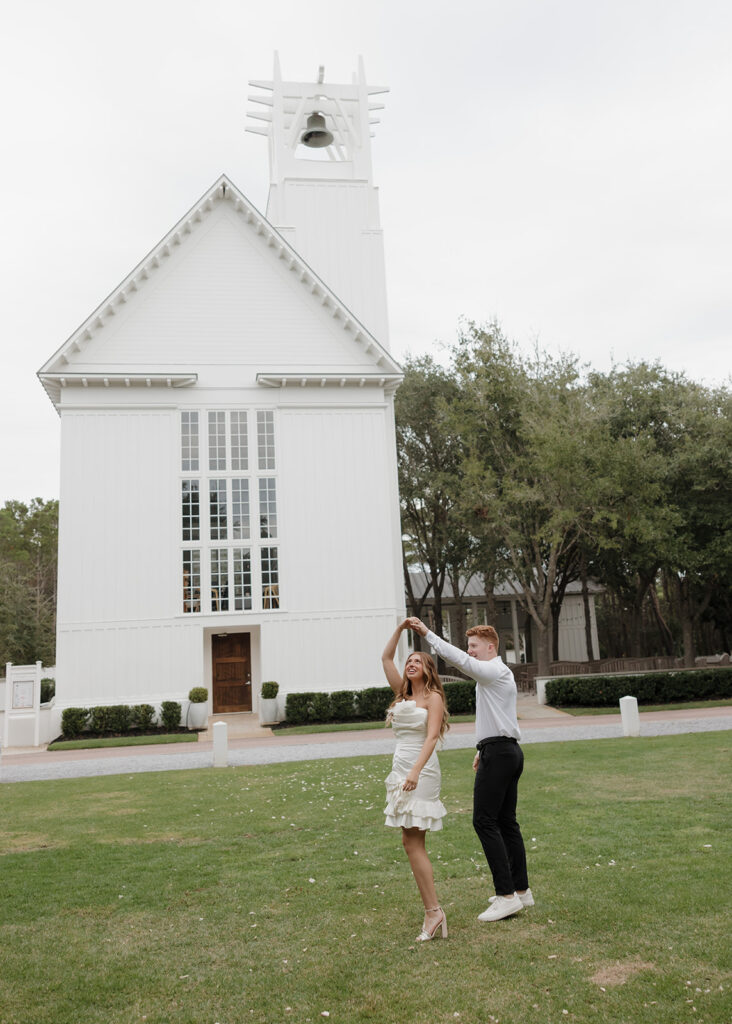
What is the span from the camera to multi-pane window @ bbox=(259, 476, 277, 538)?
83.6 ft

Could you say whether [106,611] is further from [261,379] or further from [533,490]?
[533,490]

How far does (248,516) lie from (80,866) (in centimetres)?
1815

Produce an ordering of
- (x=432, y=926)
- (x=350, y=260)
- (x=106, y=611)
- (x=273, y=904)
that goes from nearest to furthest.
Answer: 1. (x=432, y=926)
2. (x=273, y=904)
3. (x=106, y=611)
4. (x=350, y=260)

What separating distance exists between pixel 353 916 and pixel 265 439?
21123 millimetres

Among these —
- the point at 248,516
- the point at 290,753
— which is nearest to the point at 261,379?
the point at 248,516

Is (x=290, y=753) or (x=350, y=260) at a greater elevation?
(x=350, y=260)

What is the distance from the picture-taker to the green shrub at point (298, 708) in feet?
77.3

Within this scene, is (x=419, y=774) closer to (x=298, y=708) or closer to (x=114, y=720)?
(x=298, y=708)

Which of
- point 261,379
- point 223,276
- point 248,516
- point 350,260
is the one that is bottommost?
point 248,516

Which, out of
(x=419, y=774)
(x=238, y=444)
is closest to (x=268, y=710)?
(x=238, y=444)

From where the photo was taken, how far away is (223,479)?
25.6 metres

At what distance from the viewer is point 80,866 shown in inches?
301

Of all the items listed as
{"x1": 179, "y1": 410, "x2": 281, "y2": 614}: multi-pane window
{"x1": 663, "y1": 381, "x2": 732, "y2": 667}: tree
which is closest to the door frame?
{"x1": 179, "y1": 410, "x2": 281, "y2": 614}: multi-pane window

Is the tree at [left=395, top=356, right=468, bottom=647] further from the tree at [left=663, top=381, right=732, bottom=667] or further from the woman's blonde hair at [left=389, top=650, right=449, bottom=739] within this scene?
the woman's blonde hair at [left=389, top=650, right=449, bottom=739]
